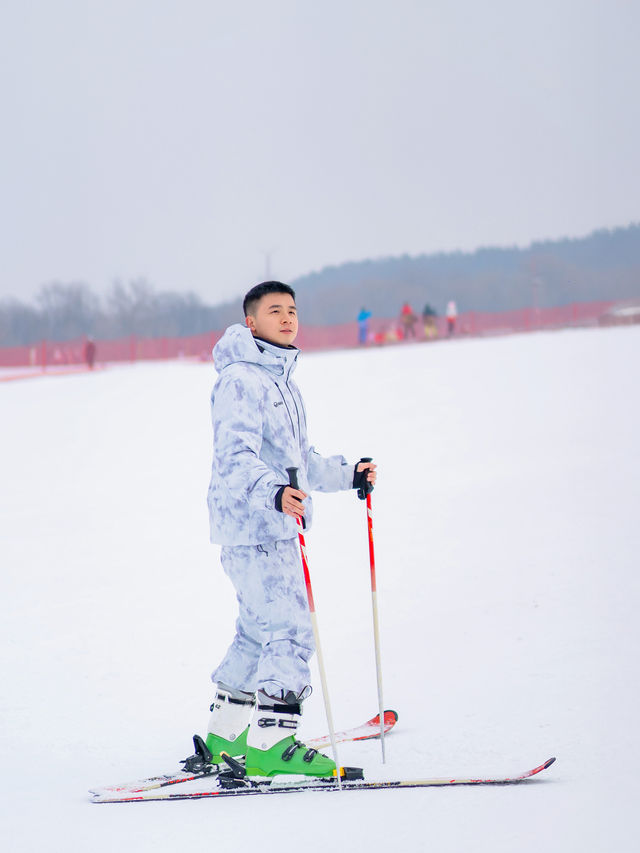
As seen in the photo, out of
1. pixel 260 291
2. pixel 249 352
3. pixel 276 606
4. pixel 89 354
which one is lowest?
pixel 276 606

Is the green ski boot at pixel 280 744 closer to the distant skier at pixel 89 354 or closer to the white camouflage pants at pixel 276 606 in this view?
the white camouflage pants at pixel 276 606

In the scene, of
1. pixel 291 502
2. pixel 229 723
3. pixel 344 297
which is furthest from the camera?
pixel 344 297

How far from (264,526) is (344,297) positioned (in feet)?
216

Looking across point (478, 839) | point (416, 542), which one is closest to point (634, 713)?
point (478, 839)

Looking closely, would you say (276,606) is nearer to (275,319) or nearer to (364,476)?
(364,476)

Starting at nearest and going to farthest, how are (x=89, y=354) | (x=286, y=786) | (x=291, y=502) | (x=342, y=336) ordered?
(x=291, y=502) → (x=286, y=786) → (x=89, y=354) → (x=342, y=336)

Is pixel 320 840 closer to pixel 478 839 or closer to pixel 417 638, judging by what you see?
pixel 478 839

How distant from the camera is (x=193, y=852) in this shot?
2.29 m

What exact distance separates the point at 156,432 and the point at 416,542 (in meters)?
5.29

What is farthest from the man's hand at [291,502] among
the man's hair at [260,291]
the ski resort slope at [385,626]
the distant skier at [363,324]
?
the distant skier at [363,324]

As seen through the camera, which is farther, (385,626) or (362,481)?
(385,626)

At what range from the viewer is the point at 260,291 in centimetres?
297

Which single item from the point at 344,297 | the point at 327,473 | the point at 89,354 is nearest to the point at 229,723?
the point at 327,473

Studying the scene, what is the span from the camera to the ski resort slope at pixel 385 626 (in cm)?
251
